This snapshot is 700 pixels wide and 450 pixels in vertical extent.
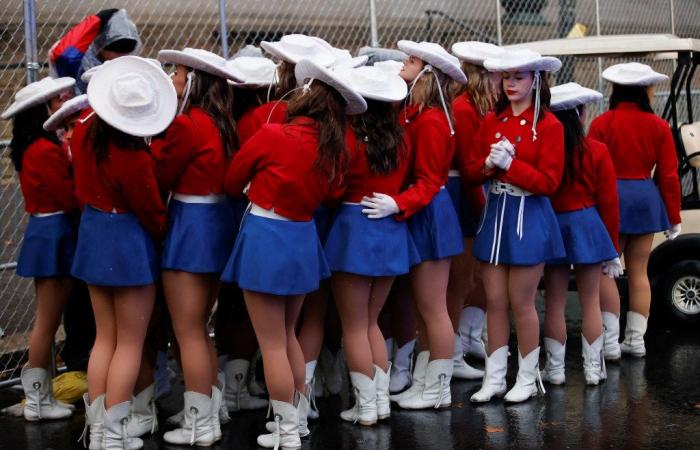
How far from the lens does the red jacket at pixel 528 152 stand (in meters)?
6.60

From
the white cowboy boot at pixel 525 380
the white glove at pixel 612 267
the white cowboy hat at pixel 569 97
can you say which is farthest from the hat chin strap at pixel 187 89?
the white glove at pixel 612 267

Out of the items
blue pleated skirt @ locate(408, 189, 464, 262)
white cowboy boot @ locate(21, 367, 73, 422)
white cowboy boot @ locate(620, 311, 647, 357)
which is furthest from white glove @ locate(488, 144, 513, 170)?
white cowboy boot @ locate(21, 367, 73, 422)

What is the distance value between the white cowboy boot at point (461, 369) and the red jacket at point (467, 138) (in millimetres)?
901

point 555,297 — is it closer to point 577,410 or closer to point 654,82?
point 577,410

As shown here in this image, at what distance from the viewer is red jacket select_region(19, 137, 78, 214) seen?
6453 mm

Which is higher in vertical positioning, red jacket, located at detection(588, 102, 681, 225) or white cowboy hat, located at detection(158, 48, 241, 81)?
white cowboy hat, located at detection(158, 48, 241, 81)

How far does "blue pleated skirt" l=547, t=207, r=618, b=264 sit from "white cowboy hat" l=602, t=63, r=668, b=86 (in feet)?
3.84

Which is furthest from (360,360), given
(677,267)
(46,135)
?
(677,267)

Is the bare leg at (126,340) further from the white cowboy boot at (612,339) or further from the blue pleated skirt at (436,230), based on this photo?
the white cowboy boot at (612,339)

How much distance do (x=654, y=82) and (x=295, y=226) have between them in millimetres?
3229

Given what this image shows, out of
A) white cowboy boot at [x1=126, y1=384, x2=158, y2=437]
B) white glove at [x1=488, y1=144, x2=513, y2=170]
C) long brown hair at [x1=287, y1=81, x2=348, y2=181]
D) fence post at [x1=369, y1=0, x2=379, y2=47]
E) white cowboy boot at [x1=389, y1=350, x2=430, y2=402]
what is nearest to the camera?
Result: long brown hair at [x1=287, y1=81, x2=348, y2=181]

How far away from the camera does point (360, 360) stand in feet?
21.1

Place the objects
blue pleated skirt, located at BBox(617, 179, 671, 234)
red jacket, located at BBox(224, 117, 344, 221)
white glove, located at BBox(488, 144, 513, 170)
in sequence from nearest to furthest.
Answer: red jacket, located at BBox(224, 117, 344, 221)
white glove, located at BBox(488, 144, 513, 170)
blue pleated skirt, located at BBox(617, 179, 671, 234)

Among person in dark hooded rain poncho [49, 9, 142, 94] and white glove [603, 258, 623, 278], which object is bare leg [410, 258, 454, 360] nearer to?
white glove [603, 258, 623, 278]
